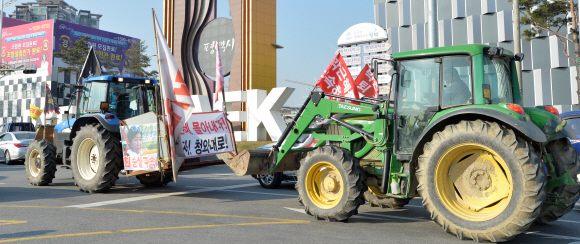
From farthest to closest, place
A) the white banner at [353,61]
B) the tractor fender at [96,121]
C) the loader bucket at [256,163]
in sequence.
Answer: the white banner at [353,61], the tractor fender at [96,121], the loader bucket at [256,163]

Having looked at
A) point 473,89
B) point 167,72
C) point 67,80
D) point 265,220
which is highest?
point 67,80

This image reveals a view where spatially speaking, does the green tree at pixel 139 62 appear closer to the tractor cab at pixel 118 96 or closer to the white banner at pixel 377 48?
the white banner at pixel 377 48

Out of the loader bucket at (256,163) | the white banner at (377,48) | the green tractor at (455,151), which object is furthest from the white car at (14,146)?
the white banner at (377,48)

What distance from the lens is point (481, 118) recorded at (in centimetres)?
564

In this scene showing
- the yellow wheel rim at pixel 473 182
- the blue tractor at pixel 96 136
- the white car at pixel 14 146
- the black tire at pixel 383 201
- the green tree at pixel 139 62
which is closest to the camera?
the yellow wheel rim at pixel 473 182

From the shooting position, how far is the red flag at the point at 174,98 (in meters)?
8.88

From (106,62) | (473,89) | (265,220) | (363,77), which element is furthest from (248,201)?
(106,62)

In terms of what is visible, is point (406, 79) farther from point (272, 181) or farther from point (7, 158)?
point (7, 158)

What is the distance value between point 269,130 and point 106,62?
40.7 m

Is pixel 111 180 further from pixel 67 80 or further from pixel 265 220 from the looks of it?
pixel 67 80

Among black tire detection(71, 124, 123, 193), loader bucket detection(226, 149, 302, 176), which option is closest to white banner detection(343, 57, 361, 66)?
black tire detection(71, 124, 123, 193)

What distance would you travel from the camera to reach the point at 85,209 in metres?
7.88

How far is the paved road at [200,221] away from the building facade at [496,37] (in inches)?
965

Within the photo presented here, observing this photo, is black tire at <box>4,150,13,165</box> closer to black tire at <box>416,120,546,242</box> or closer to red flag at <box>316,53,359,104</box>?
red flag at <box>316,53,359,104</box>
